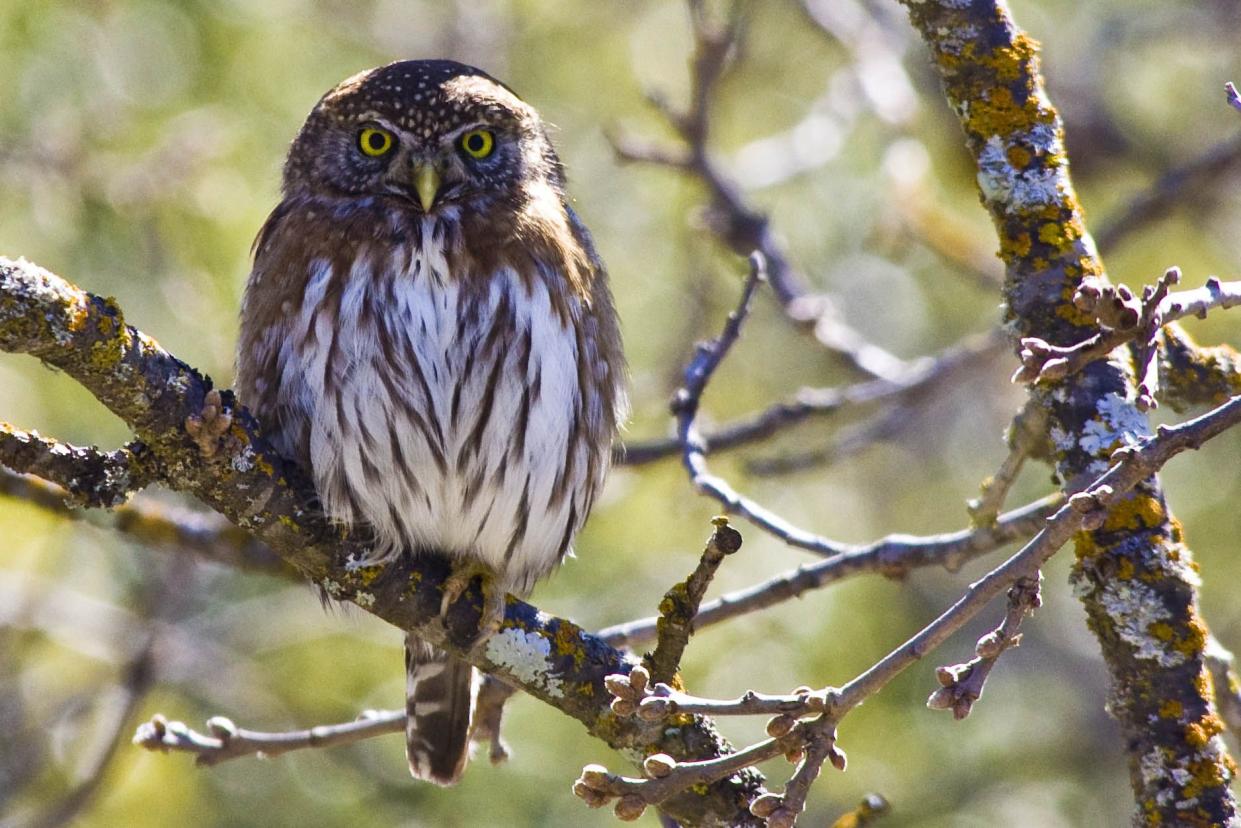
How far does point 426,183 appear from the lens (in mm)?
4133

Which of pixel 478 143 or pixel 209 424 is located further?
pixel 478 143

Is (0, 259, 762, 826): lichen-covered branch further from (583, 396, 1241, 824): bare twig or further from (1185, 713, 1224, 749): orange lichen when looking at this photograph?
(1185, 713, 1224, 749): orange lichen

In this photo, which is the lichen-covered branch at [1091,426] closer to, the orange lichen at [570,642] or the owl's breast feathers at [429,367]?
the orange lichen at [570,642]

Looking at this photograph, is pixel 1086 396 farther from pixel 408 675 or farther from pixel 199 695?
pixel 199 695

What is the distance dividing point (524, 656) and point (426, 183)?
1.47 metres

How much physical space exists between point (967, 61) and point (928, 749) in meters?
5.26

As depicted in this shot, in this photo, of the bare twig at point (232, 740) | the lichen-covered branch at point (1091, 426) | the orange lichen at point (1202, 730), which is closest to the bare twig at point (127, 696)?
the bare twig at point (232, 740)

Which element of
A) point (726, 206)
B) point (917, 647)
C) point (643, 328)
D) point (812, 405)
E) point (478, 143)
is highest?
point (643, 328)

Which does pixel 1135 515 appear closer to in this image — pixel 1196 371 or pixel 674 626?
pixel 1196 371

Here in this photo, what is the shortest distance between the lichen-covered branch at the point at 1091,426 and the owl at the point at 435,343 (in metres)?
1.31

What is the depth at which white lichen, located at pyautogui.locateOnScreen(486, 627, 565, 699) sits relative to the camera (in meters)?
3.33

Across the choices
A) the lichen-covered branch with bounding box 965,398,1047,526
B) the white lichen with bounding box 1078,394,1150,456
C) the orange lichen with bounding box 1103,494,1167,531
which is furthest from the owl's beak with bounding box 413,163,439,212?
the orange lichen with bounding box 1103,494,1167,531

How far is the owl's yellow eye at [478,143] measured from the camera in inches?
173

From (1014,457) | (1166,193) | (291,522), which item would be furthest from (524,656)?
(1166,193)
